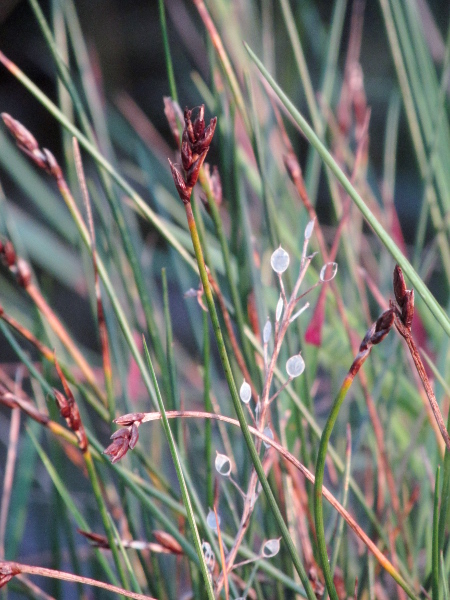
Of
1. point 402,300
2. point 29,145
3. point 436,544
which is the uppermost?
point 29,145

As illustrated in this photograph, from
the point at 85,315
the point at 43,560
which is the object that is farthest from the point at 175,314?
the point at 43,560

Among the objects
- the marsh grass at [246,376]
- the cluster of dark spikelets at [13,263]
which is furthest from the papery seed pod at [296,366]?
the cluster of dark spikelets at [13,263]

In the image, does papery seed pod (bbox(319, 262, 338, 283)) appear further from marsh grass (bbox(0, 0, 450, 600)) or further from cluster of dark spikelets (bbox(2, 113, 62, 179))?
cluster of dark spikelets (bbox(2, 113, 62, 179))

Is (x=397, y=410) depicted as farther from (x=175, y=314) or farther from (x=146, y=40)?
(x=146, y=40)

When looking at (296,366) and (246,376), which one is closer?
(296,366)

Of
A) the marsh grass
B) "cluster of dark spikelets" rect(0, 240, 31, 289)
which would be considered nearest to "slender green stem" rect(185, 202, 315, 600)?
the marsh grass

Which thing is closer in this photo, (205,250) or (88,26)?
(205,250)

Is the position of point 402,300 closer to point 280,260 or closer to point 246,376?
point 280,260

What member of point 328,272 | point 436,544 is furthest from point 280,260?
point 436,544
